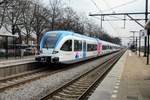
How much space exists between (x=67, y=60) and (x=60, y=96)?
43.8 ft

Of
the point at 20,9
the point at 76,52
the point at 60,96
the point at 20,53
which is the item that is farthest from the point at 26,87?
the point at 20,9

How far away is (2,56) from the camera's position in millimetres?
30078

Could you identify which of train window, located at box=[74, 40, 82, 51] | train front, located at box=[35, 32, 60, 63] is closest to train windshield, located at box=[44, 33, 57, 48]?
train front, located at box=[35, 32, 60, 63]

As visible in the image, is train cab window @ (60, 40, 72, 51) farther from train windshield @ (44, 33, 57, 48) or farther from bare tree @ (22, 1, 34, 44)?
bare tree @ (22, 1, 34, 44)

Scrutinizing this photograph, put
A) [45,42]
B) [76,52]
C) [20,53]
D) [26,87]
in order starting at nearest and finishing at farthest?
[26,87] < [45,42] < [76,52] < [20,53]

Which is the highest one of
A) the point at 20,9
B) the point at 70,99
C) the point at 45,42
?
the point at 20,9

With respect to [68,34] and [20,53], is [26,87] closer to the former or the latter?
[68,34]

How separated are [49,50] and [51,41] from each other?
31.9 inches

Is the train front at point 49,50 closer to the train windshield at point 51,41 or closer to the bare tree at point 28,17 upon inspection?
the train windshield at point 51,41

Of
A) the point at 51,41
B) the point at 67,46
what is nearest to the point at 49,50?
the point at 51,41

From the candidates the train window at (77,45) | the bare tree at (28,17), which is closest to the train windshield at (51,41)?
the train window at (77,45)

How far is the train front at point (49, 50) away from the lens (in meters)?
24.2

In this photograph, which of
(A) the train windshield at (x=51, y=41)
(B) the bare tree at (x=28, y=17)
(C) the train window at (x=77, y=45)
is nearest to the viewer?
(A) the train windshield at (x=51, y=41)

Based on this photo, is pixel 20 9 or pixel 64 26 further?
pixel 64 26
